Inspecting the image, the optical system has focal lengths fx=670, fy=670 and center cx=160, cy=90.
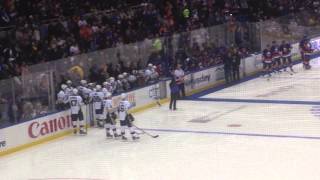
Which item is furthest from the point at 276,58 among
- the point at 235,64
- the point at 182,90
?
the point at 182,90


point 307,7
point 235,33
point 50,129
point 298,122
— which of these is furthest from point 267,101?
point 307,7

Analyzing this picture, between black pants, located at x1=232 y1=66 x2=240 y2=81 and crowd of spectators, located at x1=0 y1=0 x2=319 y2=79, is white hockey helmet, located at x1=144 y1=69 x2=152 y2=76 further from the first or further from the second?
black pants, located at x1=232 y1=66 x2=240 y2=81

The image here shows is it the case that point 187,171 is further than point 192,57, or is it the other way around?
point 192,57

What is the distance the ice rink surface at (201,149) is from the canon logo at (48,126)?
0.24m

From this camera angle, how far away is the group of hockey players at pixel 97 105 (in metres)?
11.2

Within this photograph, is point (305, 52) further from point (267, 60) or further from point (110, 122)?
point (110, 122)

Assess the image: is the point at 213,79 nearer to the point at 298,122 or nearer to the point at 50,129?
the point at 298,122

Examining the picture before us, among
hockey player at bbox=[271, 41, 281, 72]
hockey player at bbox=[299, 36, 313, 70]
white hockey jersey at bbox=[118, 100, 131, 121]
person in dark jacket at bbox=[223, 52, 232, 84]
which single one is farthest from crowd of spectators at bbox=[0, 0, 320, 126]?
hockey player at bbox=[299, 36, 313, 70]

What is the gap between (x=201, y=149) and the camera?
1044 cm

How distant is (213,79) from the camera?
16875mm

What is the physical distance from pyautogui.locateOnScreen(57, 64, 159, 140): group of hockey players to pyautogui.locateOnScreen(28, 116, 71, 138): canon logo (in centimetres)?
15

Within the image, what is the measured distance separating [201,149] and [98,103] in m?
2.56

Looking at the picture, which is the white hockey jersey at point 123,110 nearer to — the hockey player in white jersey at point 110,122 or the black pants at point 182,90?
the hockey player in white jersey at point 110,122

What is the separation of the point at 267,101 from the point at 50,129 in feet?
17.3
